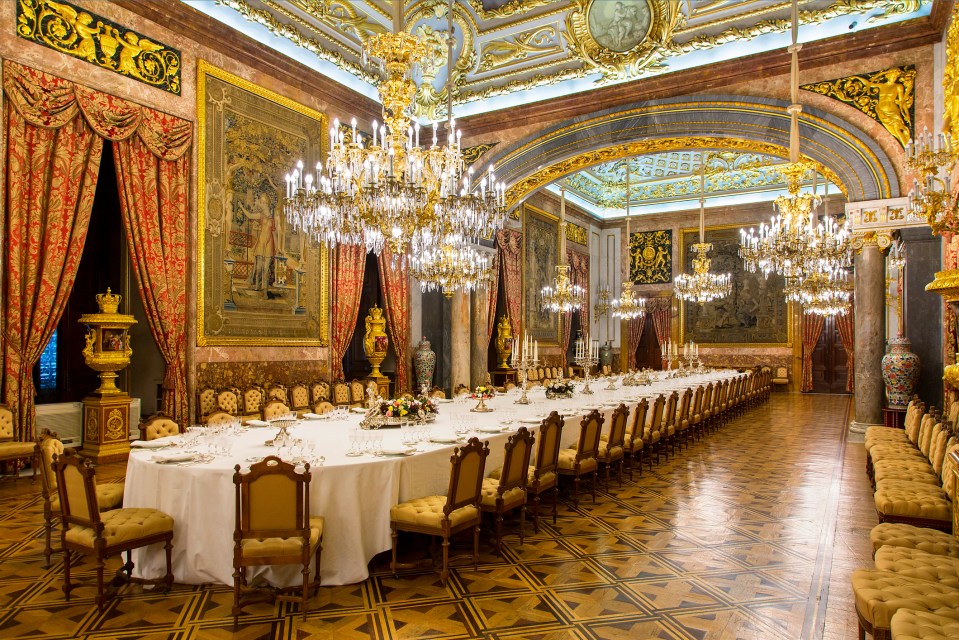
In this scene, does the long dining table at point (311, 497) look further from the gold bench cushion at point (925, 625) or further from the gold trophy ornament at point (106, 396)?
the gold trophy ornament at point (106, 396)

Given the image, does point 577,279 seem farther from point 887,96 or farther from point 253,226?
point 253,226

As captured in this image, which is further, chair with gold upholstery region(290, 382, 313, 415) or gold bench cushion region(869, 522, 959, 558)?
chair with gold upholstery region(290, 382, 313, 415)

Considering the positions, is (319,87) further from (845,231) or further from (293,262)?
(845,231)

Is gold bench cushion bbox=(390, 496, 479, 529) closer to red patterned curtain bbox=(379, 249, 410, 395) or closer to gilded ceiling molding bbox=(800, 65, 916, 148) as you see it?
red patterned curtain bbox=(379, 249, 410, 395)

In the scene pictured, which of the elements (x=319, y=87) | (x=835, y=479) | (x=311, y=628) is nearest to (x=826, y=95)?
(x=835, y=479)

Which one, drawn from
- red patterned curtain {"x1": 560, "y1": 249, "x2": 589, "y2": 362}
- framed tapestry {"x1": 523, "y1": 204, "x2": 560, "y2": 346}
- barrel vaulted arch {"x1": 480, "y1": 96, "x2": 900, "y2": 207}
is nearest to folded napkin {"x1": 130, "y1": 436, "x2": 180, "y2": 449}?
barrel vaulted arch {"x1": 480, "y1": 96, "x2": 900, "y2": 207}

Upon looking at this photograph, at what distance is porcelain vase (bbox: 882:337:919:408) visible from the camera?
8.09 metres

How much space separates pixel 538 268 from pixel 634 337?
517 cm

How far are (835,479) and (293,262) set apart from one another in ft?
24.8

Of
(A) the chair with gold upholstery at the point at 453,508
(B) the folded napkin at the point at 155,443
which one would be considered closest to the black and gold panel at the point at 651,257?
(A) the chair with gold upholstery at the point at 453,508

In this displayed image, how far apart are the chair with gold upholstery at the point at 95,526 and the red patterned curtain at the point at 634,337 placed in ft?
58.0

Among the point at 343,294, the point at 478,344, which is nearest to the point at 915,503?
the point at 343,294

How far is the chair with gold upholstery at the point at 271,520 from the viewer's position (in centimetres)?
319

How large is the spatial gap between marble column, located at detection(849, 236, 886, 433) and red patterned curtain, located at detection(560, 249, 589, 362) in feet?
30.9
